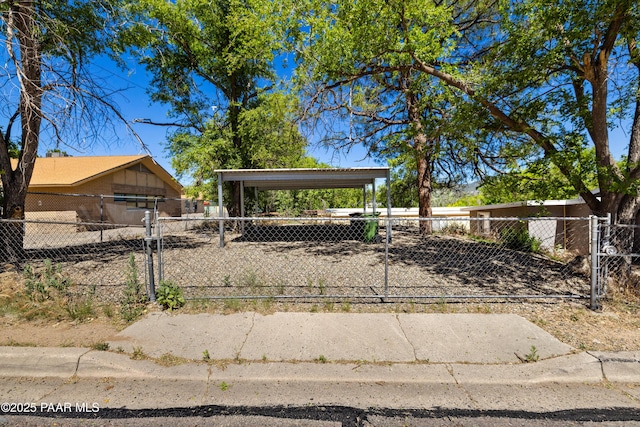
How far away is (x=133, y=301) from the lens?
172 inches

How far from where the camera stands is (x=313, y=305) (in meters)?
4.50

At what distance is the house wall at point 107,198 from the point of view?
16.4 meters

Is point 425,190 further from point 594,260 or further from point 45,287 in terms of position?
point 45,287

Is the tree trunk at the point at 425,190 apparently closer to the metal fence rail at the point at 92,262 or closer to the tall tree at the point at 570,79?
the tall tree at the point at 570,79

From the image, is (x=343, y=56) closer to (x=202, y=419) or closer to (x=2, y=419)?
(x=202, y=419)

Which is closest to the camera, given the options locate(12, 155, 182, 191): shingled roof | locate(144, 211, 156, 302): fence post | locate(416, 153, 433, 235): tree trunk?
locate(144, 211, 156, 302): fence post

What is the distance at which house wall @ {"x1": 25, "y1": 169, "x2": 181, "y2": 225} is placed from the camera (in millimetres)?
16438

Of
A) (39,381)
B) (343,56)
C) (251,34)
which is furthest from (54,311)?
(251,34)

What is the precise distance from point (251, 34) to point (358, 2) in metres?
5.38

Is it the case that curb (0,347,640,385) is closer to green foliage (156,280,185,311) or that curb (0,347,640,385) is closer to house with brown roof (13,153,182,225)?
green foliage (156,280,185,311)

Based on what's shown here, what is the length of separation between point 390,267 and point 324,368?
13.8 ft

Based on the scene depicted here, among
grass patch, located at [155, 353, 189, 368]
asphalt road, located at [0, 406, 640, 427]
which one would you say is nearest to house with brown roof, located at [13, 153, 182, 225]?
grass patch, located at [155, 353, 189, 368]

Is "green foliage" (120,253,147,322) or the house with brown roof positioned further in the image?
the house with brown roof

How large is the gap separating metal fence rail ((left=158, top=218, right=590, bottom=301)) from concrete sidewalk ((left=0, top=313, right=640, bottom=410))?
872mm
